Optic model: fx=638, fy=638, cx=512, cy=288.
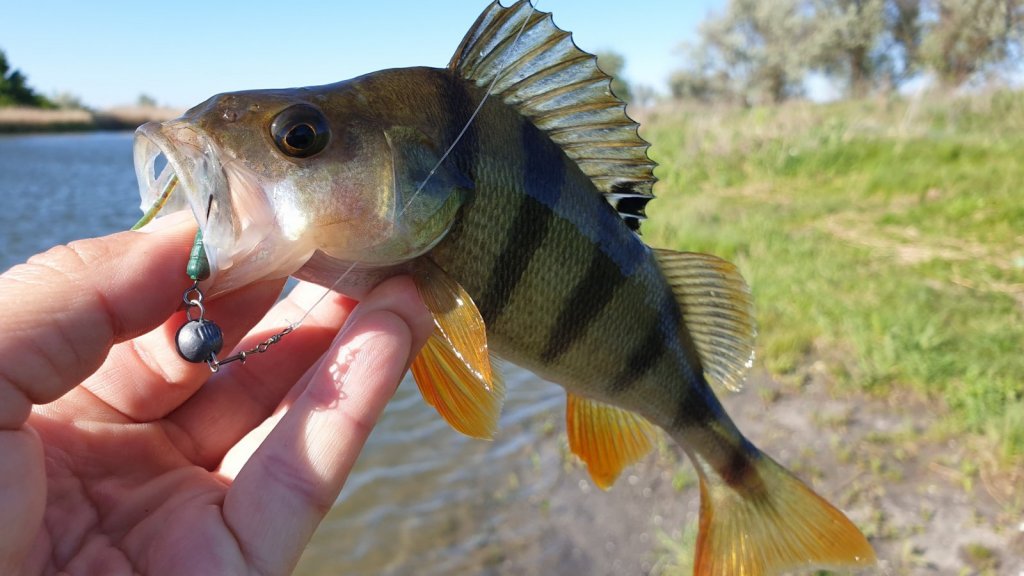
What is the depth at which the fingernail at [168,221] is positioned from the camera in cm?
151

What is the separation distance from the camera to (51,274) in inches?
53.6

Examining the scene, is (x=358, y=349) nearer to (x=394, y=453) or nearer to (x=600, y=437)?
(x=600, y=437)

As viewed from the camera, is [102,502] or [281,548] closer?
[281,548]

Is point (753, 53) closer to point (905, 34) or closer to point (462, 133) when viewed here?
point (905, 34)

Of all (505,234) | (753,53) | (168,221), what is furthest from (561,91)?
(753,53)

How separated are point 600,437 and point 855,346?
3.43 metres

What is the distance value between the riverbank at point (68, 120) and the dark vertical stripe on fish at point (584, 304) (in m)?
36.7

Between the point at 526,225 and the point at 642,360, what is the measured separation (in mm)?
575

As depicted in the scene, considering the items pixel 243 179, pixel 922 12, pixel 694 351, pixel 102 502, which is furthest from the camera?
pixel 922 12

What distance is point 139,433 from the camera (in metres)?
1.78

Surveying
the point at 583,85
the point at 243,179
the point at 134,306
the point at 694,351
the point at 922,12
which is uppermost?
the point at 922,12

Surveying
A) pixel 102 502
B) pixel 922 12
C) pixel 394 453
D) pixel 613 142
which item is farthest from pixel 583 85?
pixel 922 12

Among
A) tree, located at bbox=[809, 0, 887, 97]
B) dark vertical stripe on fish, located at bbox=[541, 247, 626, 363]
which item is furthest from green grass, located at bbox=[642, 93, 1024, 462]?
tree, located at bbox=[809, 0, 887, 97]

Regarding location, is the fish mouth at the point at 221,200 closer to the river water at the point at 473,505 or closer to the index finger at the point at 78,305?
the index finger at the point at 78,305
